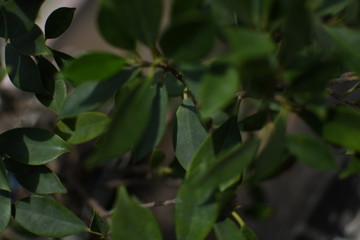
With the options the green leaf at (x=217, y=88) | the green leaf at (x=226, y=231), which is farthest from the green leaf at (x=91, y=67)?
the green leaf at (x=226, y=231)

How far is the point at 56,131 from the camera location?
0.58 m

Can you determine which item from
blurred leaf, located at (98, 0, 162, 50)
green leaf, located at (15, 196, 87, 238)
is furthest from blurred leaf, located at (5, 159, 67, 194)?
blurred leaf, located at (98, 0, 162, 50)

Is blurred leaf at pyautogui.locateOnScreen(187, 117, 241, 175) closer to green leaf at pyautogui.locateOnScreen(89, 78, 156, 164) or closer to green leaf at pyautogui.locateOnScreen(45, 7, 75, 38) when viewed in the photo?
green leaf at pyautogui.locateOnScreen(89, 78, 156, 164)

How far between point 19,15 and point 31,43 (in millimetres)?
44

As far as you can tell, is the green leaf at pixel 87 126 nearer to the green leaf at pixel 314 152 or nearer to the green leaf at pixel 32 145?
the green leaf at pixel 32 145

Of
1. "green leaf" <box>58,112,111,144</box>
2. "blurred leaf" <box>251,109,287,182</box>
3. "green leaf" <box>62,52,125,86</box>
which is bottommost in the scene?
"green leaf" <box>58,112,111,144</box>

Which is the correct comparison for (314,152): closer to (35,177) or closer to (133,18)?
(133,18)

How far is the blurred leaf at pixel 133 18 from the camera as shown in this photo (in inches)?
13.8

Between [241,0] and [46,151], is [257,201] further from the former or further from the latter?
[241,0]

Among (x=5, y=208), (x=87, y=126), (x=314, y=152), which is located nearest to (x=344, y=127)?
(x=314, y=152)

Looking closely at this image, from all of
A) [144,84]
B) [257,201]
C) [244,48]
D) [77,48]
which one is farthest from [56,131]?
[77,48]

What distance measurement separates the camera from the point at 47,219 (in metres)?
0.58

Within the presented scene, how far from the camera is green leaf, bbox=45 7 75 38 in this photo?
22.5 inches

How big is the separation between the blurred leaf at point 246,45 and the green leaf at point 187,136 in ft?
0.73
